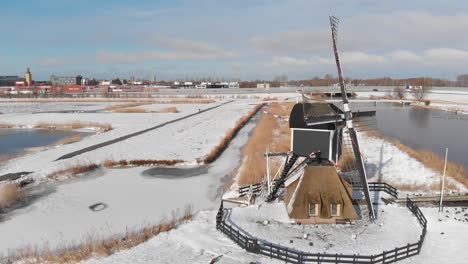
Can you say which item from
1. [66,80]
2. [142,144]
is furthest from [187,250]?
[66,80]

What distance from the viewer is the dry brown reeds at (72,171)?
21566mm

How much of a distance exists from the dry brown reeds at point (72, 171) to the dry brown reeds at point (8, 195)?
2.81 meters

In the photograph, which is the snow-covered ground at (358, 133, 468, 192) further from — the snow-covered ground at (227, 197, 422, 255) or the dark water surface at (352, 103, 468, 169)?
the snow-covered ground at (227, 197, 422, 255)

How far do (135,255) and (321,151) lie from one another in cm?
728

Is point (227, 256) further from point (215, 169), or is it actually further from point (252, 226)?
point (215, 169)

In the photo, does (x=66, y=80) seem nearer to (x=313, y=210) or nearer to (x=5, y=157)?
(x=5, y=157)

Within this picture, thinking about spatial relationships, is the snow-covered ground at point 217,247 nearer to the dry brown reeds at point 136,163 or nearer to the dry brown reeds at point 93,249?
the dry brown reeds at point 93,249

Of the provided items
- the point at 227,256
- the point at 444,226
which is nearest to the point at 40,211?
the point at 227,256

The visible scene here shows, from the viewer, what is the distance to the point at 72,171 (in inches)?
880

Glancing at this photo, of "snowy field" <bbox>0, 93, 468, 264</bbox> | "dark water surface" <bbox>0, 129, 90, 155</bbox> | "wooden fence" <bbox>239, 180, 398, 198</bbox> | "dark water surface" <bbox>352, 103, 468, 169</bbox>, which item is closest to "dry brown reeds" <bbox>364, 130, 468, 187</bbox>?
"snowy field" <bbox>0, 93, 468, 264</bbox>

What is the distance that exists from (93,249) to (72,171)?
11.5 metres

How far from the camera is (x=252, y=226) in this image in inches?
543

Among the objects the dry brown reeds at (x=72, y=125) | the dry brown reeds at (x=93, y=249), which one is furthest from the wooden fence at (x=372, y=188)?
the dry brown reeds at (x=72, y=125)

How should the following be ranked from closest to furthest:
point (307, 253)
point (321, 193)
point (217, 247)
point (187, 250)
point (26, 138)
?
point (307, 253)
point (187, 250)
point (217, 247)
point (321, 193)
point (26, 138)
